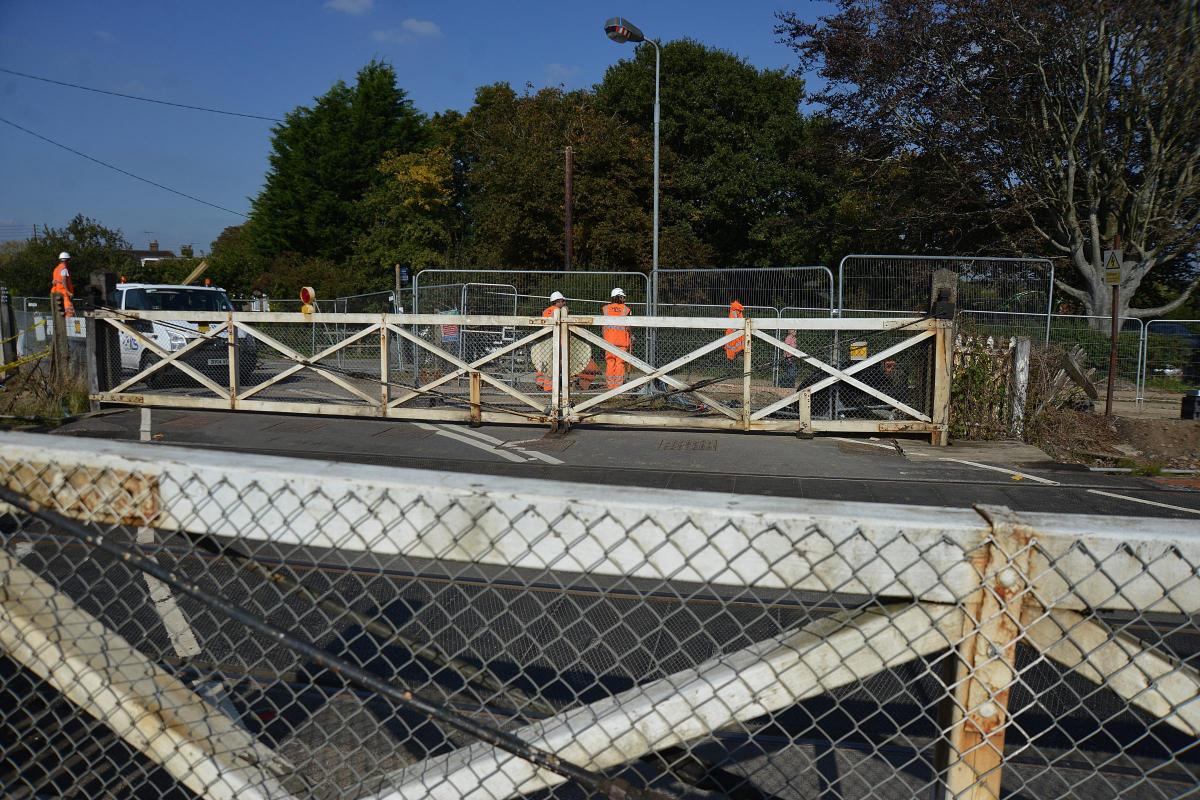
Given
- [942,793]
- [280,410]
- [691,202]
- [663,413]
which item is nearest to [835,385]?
[663,413]

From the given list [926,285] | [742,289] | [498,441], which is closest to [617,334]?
[498,441]

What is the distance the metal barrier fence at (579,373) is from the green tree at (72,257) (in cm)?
2594

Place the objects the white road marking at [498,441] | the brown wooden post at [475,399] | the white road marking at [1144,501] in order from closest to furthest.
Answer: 1. the white road marking at [1144,501]
2. the white road marking at [498,441]
3. the brown wooden post at [475,399]

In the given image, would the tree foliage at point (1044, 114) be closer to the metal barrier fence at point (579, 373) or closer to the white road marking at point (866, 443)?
the metal barrier fence at point (579, 373)

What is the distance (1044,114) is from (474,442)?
16053 mm

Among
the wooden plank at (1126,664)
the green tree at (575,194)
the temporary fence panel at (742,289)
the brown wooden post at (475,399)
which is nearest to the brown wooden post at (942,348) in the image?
the temporary fence panel at (742,289)

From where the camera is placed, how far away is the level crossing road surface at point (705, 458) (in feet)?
25.1

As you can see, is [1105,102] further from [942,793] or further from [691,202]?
[942,793]

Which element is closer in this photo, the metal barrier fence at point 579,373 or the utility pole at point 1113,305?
the metal barrier fence at point 579,373

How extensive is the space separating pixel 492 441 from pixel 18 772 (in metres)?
7.91

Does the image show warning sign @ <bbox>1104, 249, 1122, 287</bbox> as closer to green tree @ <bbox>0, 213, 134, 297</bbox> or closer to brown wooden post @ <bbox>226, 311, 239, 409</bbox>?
brown wooden post @ <bbox>226, 311, 239, 409</bbox>

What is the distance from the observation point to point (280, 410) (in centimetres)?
1152

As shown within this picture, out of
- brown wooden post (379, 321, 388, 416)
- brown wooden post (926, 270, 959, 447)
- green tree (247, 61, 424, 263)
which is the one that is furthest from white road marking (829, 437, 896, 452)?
green tree (247, 61, 424, 263)

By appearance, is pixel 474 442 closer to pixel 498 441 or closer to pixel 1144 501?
pixel 498 441
